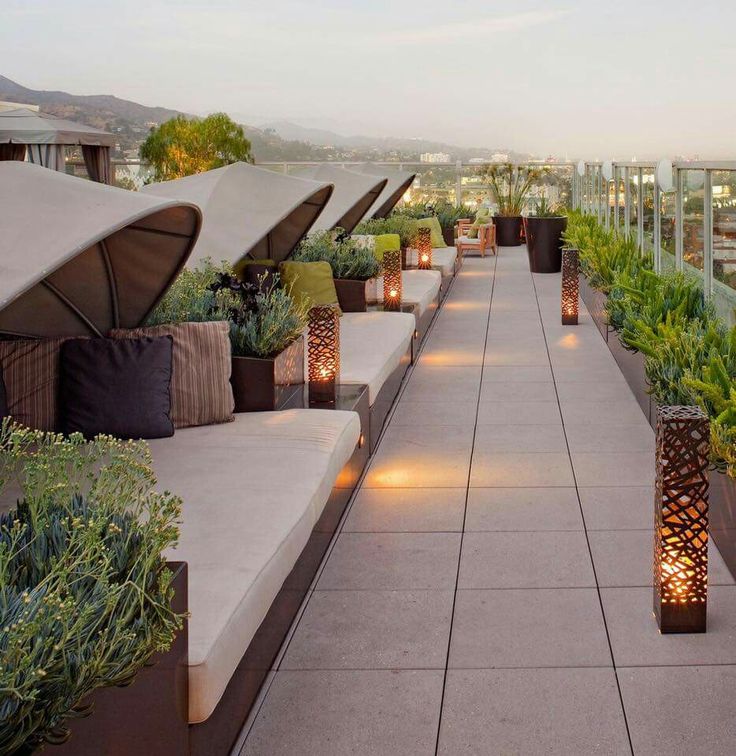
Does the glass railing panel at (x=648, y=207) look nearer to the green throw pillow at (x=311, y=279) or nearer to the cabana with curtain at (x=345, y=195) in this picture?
the green throw pillow at (x=311, y=279)

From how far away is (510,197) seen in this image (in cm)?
2039

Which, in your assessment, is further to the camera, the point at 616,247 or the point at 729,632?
the point at 616,247

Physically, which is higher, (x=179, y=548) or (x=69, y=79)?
(x=69, y=79)

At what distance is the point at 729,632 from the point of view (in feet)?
12.0

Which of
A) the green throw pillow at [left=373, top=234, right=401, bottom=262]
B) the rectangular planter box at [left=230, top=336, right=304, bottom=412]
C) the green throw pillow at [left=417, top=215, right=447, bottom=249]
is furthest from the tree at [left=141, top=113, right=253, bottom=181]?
the rectangular planter box at [left=230, top=336, right=304, bottom=412]

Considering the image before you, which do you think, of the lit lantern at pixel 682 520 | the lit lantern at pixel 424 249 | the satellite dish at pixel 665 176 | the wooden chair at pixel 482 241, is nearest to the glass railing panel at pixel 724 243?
the satellite dish at pixel 665 176

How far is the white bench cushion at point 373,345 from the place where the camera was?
6.23 m

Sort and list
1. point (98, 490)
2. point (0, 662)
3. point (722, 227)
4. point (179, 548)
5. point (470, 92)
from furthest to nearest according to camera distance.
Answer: point (470, 92)
point (722, 227)
point (179, 548)
point (98, 490)
point (0, 662)

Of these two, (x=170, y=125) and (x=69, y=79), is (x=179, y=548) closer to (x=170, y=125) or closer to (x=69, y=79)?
(x=170, y=125)

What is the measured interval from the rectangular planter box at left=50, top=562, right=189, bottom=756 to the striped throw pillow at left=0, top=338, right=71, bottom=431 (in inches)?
81.8

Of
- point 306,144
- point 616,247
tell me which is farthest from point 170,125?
point 616,247

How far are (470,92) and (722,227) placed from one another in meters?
24.3

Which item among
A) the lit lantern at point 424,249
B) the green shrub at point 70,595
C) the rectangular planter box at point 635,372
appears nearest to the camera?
the green shrub at point 70,595

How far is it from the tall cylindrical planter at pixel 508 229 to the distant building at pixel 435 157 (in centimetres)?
253
